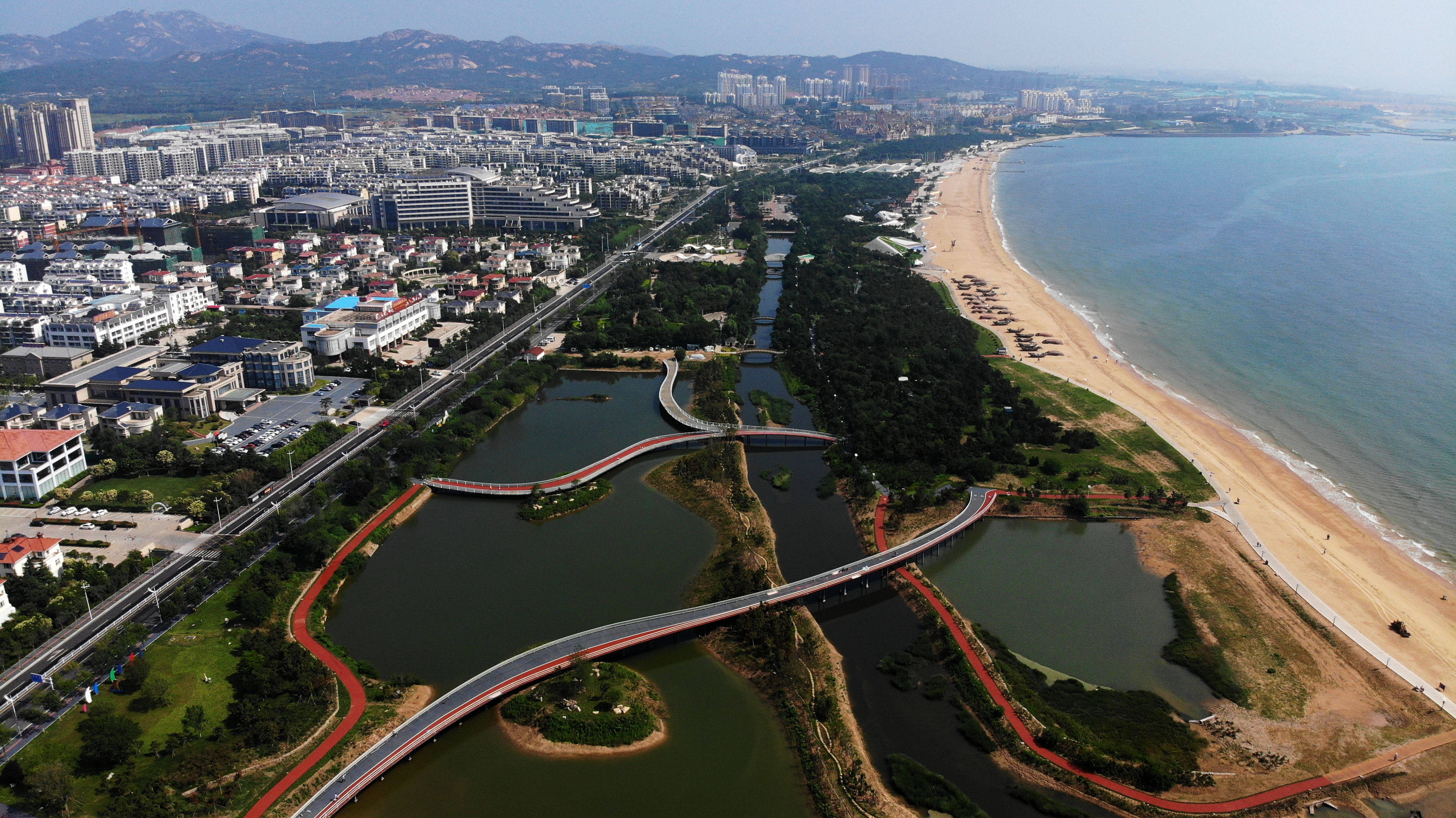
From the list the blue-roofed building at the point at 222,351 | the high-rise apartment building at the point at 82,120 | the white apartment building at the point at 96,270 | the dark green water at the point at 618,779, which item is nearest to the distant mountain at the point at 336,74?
the high-rise apartment building at the point at 82,120

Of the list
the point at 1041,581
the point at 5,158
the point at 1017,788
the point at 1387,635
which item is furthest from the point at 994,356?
the point at 5,158

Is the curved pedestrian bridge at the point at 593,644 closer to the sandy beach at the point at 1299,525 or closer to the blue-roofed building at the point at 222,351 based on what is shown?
the sandy beach at the point at 1299,525

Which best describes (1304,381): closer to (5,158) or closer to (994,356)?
(994,356)

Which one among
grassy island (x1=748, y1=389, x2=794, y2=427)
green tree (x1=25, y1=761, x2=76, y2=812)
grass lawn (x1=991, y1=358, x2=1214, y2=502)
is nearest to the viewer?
green tree (x1=25, y1=761, x2=76, y2=812)

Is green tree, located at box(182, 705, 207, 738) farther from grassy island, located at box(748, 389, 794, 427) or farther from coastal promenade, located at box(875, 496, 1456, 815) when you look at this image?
grassy island, located at box(748, 389, 794, 427)

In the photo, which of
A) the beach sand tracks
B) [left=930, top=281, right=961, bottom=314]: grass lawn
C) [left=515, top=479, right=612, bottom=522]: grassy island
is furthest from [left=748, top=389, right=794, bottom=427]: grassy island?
[left=930, top=281, right=961, bottom=314]: grass lawn
